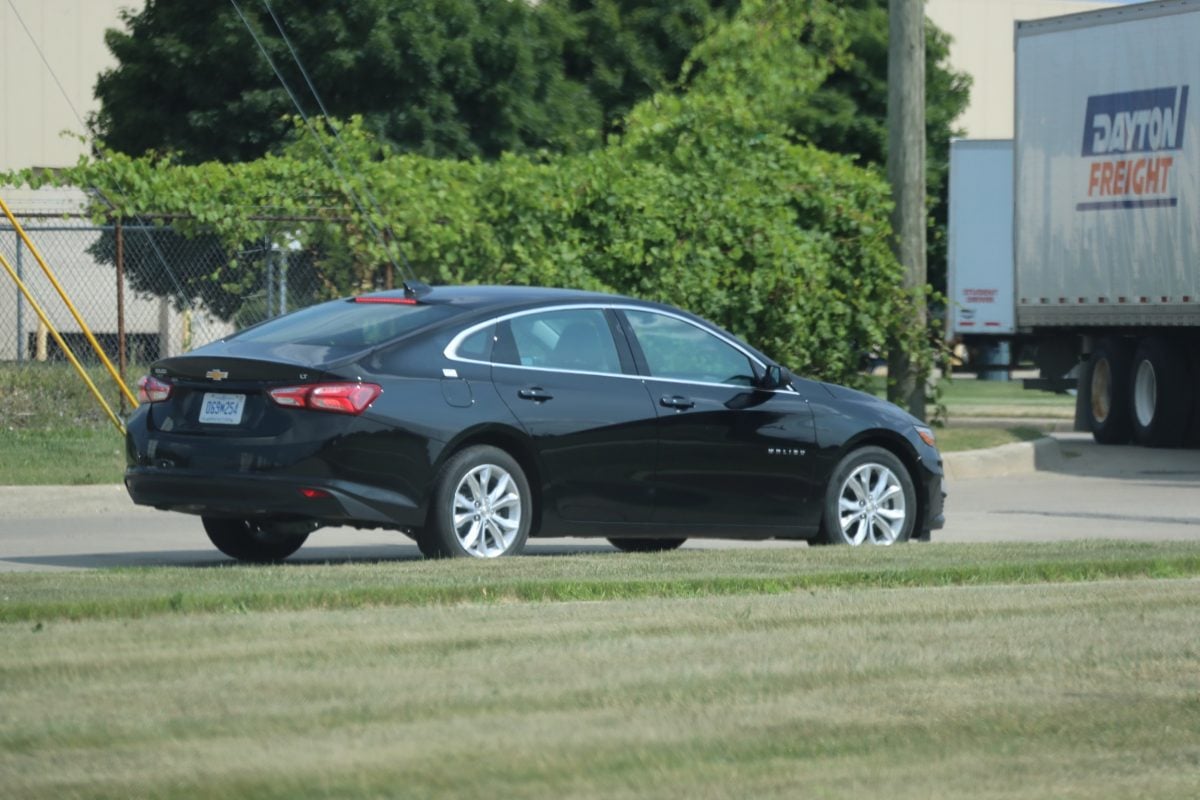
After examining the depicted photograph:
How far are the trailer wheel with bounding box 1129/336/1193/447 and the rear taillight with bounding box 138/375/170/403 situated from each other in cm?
1479

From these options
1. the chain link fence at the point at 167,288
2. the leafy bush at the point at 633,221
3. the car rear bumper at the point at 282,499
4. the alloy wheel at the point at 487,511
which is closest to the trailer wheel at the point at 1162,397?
the leafy bush at the point at 633,221

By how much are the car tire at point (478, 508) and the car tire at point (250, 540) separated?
3.85ft

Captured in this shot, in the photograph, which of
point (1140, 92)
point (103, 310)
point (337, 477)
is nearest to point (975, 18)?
point (103, 310)

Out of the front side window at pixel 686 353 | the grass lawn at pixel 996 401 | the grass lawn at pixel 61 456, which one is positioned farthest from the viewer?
the grass lawn at pixel 996 401

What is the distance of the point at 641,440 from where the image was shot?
1168 centimetres

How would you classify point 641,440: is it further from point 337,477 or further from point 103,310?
point 103,310

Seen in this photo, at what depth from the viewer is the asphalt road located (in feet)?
41.0

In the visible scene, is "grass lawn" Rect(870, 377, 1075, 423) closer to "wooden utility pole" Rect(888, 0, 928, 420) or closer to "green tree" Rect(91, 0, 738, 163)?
"wooden utility pole" Rect(888, 0, 928, 420)

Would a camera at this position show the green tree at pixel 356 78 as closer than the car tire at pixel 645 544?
No

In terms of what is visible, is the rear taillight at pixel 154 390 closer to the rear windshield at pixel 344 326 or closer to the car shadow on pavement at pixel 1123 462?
the rear windshield at pixel 344 326

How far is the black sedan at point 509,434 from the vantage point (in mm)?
10672

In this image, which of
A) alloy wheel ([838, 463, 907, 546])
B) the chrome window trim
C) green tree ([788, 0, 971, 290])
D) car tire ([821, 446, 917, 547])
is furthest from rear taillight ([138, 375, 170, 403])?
green tree ([788, 0, 971, 290])

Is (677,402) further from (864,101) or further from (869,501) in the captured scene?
(864,101)

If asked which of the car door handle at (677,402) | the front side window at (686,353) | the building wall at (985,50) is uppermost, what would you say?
→ the building wall at (985,50)
